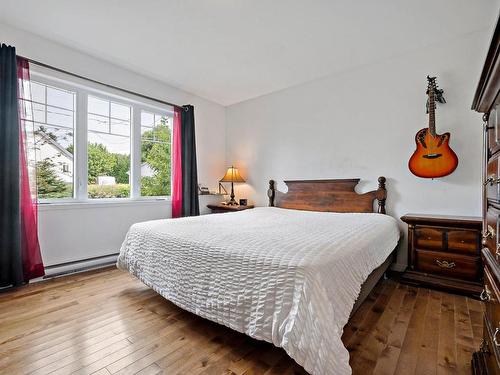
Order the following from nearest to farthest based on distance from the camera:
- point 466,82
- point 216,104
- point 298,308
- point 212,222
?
point 298,308
point 212,222
point 466,82
point 216,104

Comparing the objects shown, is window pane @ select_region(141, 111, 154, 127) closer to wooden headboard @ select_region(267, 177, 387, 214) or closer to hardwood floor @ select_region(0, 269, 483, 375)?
wooden headboard @ select_region(267, 177, 387, 214)

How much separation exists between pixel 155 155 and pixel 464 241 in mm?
3584

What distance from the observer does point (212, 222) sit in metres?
2.28

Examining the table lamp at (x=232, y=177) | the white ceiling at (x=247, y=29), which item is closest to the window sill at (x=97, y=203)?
the table lamp at (x=232, y=177)

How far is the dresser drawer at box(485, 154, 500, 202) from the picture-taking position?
91 cm

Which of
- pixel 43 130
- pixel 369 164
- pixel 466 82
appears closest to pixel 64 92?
pixel 43 130

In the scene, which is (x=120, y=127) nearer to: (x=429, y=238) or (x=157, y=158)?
(x=157, y=158)

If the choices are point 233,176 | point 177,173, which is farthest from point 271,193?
point 177,173

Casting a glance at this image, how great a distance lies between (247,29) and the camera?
7.74 feet

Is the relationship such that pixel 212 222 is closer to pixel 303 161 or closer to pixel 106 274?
pixel 106 274

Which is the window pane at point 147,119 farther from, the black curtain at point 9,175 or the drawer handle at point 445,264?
the drawer handle at point 445,264

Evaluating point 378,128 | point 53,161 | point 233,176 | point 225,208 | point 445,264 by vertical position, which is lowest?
point 445,264

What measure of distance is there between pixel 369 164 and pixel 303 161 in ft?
2.86

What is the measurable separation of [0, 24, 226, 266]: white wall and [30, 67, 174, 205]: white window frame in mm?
96
